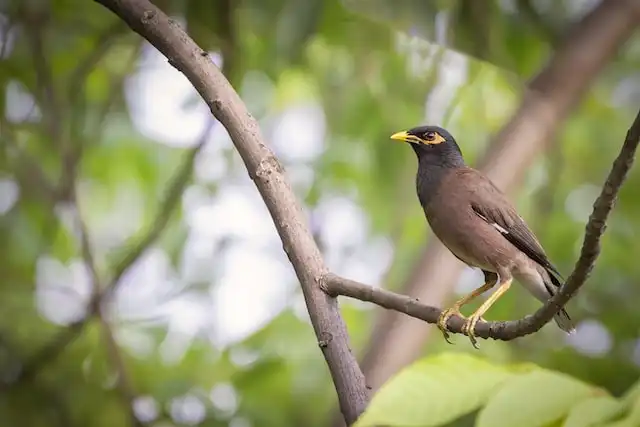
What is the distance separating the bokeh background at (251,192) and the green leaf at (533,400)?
1656mm

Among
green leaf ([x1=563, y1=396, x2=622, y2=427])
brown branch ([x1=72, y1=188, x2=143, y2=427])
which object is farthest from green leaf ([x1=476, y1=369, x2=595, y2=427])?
brown branch ([x1=72, y1=188, x2=143, y2=427])

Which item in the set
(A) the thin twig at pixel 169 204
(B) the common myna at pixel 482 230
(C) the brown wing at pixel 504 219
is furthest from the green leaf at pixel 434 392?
(A) the thin twig at pixel 169 204

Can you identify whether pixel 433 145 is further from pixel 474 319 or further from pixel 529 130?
pixel 474 319

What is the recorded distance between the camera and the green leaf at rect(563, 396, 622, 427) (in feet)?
4.28

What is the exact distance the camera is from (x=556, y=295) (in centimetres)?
156

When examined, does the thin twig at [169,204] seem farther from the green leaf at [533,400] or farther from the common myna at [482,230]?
the green leaf at [533,400]

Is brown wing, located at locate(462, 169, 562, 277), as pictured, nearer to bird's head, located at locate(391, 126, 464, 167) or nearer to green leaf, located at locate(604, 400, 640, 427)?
bird's head, located at locate(391, 126, 464, 167)

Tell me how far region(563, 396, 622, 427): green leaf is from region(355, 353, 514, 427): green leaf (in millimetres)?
125

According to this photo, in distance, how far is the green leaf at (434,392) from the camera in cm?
126

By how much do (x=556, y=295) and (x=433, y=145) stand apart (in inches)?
52.3

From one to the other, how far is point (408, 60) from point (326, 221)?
0.86 metres

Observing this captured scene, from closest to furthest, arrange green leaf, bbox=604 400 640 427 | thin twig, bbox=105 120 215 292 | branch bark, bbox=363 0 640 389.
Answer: green leaf, bbox=604 400 640 427
branch bark, bbox=363 0 640 389
thin twig, bbox=105 120 215 292

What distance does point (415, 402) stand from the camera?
129cm

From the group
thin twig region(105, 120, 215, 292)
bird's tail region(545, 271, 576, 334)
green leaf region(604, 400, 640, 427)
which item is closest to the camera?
green leaf region(604, 400, 640, 427)
